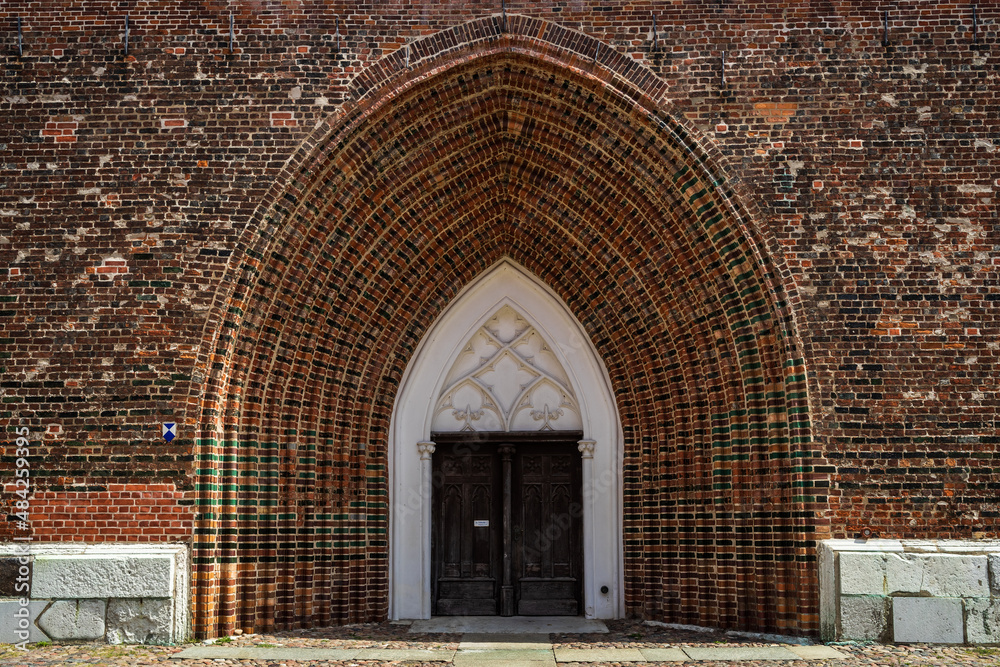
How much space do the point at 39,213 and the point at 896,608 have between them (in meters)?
8.82

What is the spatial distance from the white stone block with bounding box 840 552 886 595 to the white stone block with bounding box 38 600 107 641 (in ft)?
21.7

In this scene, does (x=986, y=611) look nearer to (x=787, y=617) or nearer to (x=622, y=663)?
(x=787, y=617)

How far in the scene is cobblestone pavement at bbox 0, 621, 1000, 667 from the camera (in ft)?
25.6

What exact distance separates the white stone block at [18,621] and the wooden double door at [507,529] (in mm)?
3996

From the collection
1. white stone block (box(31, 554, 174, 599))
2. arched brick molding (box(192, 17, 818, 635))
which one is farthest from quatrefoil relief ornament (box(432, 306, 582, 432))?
white stone block (box(31, 554, 174, 599))

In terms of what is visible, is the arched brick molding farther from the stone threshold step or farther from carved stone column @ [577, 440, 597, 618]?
the stone threshold step

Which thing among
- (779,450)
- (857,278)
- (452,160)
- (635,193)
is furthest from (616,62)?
(779,450)

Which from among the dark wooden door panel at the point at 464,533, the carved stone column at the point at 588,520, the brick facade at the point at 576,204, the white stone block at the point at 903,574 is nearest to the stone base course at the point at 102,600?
the brick facade at the point at 576,204

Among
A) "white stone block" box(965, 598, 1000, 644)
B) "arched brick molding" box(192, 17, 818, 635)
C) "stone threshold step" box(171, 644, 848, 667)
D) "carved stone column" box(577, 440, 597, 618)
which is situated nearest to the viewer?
"stone threshold step" box(171, 644, 848, 667)

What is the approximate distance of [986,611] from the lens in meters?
8.45

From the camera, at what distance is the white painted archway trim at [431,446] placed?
10.4m

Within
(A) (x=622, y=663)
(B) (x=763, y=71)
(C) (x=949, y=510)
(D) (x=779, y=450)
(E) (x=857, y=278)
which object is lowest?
(A) (x=622, y=663)

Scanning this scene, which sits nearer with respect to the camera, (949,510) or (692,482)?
(949,510)

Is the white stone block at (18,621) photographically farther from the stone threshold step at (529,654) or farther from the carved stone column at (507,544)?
the carved stone column at (507,544)
